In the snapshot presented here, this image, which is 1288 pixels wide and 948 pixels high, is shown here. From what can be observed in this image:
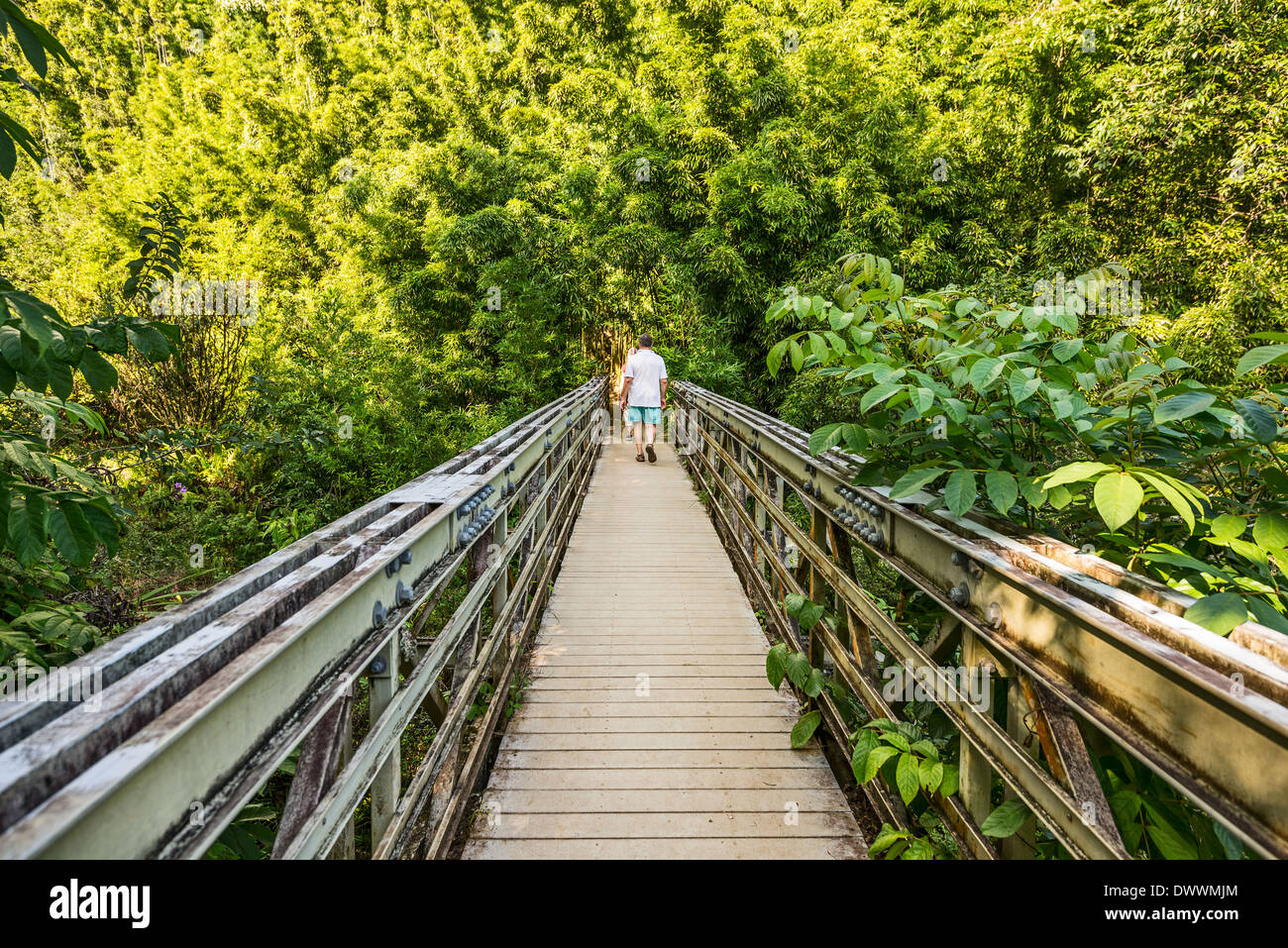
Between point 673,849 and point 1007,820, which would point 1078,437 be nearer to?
point 1007,820

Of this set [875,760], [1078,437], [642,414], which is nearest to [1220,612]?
[1078,437]

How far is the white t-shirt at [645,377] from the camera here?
8.55 m

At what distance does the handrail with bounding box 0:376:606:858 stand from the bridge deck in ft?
1.23

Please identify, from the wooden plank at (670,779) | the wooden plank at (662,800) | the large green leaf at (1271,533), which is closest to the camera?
the large green leaf at (1271,533)

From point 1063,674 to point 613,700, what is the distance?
2.25 m

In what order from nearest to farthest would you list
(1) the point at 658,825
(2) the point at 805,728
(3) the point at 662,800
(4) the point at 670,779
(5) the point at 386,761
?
(5) the point at 386,761
(1) the point at 658,825
(3) the point at 662,800
(4) the point at 670,779
(2) the point at 805,728

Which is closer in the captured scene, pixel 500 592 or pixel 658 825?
pixel 658 825

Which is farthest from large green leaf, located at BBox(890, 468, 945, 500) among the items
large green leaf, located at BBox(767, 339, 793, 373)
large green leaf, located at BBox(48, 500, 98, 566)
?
large green leaf, located at BBox(48, 500, 98, 566)

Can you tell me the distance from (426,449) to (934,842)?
335 inches

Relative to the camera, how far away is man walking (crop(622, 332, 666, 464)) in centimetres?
855

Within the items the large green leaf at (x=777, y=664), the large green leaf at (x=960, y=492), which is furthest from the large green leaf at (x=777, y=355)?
the large green leaf at (x=777, y=664)

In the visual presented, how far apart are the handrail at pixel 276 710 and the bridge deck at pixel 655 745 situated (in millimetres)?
376

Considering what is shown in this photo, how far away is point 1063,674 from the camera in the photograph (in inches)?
49.5

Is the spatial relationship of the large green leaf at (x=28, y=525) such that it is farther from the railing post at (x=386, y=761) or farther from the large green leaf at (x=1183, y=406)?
the large green leaf at (x=1183, y=406)
